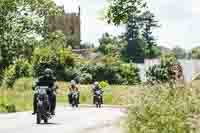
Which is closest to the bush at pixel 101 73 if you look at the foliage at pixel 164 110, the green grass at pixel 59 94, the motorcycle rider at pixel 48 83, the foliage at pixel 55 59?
the foliage at pixel 55 59

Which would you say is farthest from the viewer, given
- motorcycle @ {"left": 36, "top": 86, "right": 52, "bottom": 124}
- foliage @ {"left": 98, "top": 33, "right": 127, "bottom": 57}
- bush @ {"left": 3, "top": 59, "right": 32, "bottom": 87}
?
foliage @ {"left": 98, "top": 33, "right": 127, "bottom": 57}

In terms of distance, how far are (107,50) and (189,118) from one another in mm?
105295

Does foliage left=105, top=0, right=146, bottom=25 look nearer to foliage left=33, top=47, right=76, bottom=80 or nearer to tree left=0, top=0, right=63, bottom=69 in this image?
tree left=0, top=0, right=63, bottom=69

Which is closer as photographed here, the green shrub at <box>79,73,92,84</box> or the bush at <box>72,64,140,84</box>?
the green shrub at <box>79,73,92,84</box>

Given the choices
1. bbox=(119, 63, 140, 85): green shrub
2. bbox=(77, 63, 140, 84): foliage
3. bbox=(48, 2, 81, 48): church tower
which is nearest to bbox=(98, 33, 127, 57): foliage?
bbox=(48, 2, 81, 48): church tower

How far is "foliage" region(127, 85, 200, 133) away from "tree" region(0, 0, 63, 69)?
1418 inches

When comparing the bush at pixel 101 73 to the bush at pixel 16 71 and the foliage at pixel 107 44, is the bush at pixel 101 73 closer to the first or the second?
the bush at pixel 16 71

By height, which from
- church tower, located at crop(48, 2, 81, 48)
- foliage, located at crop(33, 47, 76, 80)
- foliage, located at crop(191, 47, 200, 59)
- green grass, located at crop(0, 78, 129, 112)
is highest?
church tower, located at crop(48, 2, 81, 48)

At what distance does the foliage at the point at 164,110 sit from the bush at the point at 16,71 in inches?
1915

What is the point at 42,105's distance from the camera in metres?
20.2

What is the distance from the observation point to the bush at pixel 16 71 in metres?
64.5

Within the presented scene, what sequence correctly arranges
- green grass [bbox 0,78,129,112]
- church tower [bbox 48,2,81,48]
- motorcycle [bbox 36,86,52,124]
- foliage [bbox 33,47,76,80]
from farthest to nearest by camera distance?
church tower [bbox 48,2,81,48] → foliage [bbox 33,47,76,80] → green grass [bbox 0,78,129,112] → motorcycle [bbox 36,86,52,124]

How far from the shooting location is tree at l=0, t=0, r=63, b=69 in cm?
5112

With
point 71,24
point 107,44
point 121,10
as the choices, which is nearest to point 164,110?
point 121,10
